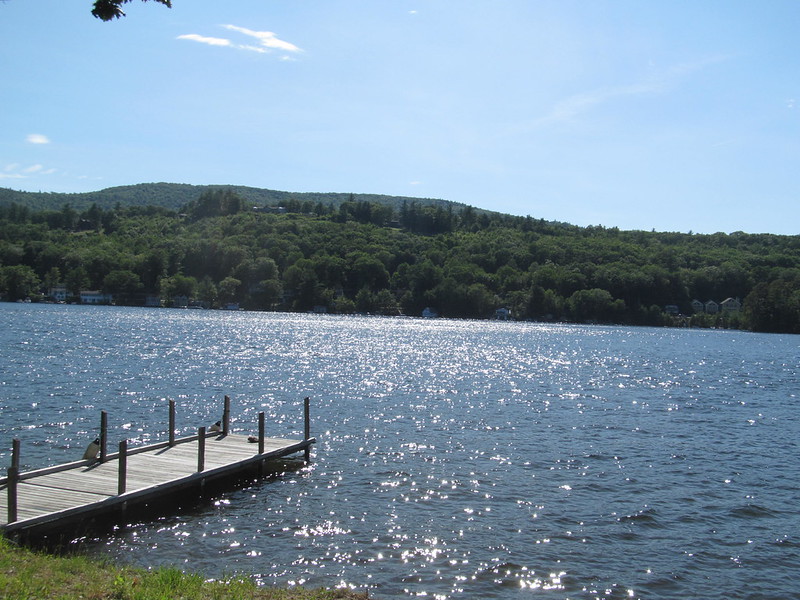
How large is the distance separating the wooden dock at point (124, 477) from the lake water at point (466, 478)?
82 cm

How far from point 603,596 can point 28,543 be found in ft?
40.4

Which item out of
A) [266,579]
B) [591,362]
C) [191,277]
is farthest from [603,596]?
[191,277]

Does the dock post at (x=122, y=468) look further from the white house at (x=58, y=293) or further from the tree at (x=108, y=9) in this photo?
the white house at (x=58, y=293)

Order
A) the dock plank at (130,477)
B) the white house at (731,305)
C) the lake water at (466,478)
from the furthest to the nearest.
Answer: the white house at (731,305) < the dock plank at (130,477) < the lake water at (466,478)

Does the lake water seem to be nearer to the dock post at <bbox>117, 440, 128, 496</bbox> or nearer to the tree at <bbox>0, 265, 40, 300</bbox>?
the dock post at <bbox>117, 440, 128, 496</bbox>

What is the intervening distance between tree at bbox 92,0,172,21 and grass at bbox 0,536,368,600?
7839 millimetres

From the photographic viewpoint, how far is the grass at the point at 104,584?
413 inches

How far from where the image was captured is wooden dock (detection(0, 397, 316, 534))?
15664 millimetres

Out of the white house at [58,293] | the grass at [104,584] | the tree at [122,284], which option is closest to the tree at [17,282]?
the white house at [58,293]

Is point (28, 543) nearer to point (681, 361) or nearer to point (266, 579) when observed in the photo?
point (266, 579)

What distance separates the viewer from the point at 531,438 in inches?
1200

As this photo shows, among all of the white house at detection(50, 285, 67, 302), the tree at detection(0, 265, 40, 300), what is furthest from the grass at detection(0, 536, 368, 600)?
the white house at detection(50, 285, 67, 302)

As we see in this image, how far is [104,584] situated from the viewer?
1134cm

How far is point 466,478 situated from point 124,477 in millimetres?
10686
